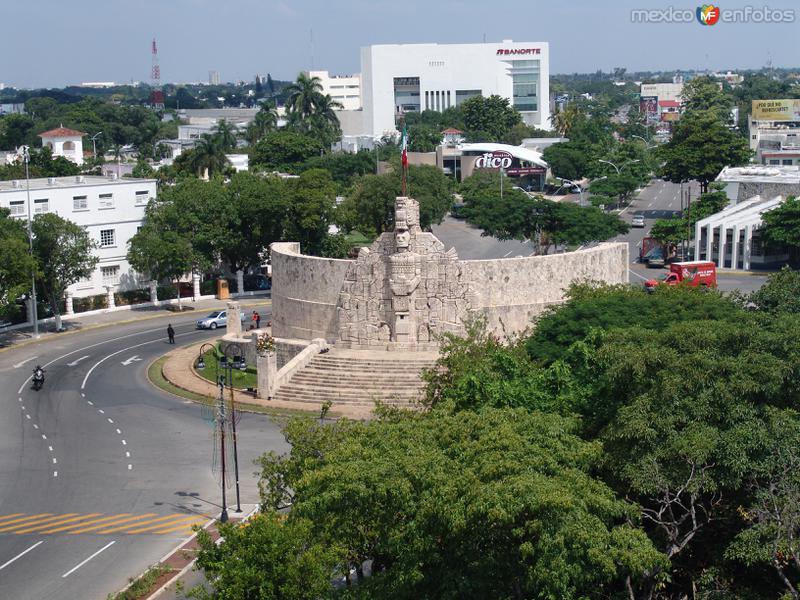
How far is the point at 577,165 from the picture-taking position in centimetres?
13975

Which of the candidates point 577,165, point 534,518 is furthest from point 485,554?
point 577,165

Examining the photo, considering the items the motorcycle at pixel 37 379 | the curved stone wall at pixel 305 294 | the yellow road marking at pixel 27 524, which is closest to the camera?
the yellow road marking at pixel 27 524

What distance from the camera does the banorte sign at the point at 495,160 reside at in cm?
13925

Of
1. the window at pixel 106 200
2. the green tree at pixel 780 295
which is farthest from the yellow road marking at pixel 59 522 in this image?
the window at pixel 106 200

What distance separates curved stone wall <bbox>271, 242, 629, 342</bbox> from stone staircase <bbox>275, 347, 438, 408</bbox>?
111 inches

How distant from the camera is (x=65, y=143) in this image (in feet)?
444

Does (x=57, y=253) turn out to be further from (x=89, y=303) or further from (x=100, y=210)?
(x=100, y=210)

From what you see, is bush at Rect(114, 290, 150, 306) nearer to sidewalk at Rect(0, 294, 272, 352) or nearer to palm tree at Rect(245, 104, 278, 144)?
sidewalk at Rect(0, 294, 272, 352)

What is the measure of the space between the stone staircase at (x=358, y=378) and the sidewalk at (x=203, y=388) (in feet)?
1.49

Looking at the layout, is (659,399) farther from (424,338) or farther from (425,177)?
(425,177)

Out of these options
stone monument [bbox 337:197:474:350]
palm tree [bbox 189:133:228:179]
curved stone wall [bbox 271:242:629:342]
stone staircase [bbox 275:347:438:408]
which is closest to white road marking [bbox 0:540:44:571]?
stone staircase [bbox 275:347:438:408]

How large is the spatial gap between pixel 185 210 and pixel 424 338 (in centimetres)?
3105

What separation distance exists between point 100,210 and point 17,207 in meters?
5.45

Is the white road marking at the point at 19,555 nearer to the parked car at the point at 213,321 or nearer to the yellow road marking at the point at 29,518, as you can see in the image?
the yellow road marking at the point at 29,518
